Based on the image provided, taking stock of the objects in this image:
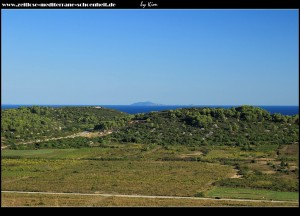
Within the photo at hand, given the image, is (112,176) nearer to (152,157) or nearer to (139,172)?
(139,172)

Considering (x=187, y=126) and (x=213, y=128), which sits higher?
(x=187, y=126)

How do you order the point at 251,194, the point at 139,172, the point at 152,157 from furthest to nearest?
the point at 152,157, the point at 139,172, the point at 251,194

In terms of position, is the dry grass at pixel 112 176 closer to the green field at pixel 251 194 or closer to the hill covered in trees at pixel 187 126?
the green field at pixel 251 194

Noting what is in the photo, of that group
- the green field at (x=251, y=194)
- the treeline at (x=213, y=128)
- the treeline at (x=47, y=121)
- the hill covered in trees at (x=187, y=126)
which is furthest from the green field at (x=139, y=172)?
the treeline at (x=213, y=128)

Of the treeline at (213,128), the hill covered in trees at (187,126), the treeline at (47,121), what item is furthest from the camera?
the treeline at (213,128)

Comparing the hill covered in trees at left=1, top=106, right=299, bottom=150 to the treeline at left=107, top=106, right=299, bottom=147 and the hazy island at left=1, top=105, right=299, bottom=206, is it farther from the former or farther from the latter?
the hazy island at left=1, top=105, right=299, bottom=206

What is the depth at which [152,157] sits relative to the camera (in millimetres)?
45000

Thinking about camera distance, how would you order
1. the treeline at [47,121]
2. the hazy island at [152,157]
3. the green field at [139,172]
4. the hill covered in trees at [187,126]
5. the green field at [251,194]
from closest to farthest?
1. the green field at [251,194]
2. the hazy island at [152,157]
3. the green field at [139,172]
4. the treeline at [47,121]
5. the hill covered in trees at [187,126]

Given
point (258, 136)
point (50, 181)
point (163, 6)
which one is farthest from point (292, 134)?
point (163, 6)

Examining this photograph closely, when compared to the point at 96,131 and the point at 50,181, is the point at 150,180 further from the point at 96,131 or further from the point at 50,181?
the point at 96,131

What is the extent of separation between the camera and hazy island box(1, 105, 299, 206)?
1007 inches

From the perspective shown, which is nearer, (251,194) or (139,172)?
(251,194)

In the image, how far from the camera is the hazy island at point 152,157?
25578mm

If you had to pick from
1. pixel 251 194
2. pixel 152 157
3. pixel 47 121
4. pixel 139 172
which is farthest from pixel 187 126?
pixel 251 194
